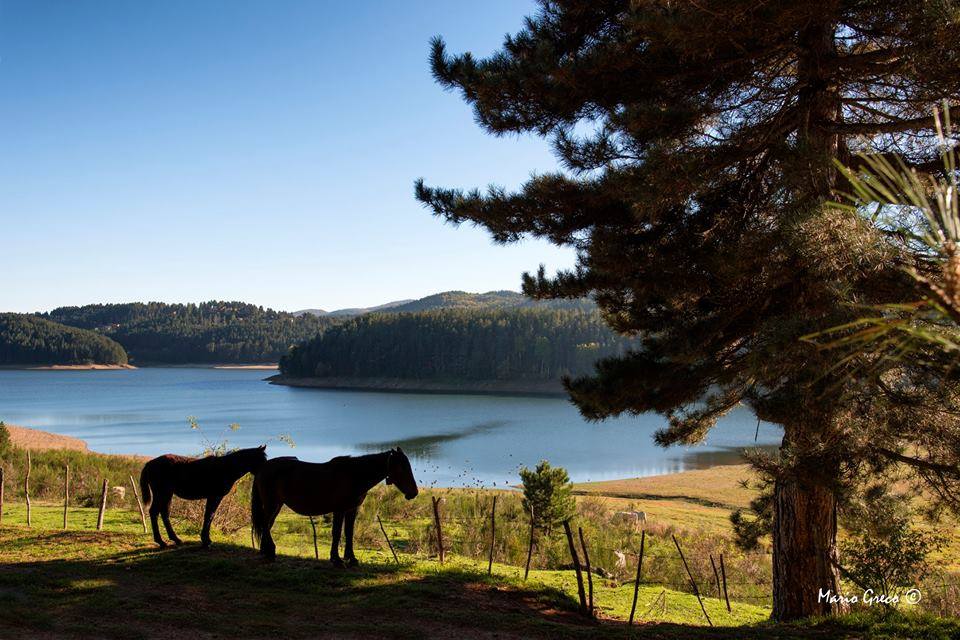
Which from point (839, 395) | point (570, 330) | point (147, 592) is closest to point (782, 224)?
point (839, 395)

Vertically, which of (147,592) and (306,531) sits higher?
(147,592)

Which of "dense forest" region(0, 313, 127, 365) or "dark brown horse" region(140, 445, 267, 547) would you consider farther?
"dense forest" region(0, 313, 127, 365)

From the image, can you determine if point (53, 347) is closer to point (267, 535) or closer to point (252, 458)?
point (252, 458)

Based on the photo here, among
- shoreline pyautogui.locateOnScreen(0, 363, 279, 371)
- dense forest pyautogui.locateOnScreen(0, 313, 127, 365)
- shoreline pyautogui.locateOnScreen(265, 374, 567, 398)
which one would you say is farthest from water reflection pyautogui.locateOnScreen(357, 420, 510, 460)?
dense forest pyautogui.locateOnScreen(0, 313, 127, 365)

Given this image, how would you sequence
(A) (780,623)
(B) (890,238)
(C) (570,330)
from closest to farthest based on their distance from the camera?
1. (B) (890,238)
2. (A) (780,623)
3. (C) (570,330)

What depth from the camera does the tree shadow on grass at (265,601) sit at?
5.30m

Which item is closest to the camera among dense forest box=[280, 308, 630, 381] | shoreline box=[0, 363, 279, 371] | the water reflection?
the water reflection

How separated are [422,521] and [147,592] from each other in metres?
8.03

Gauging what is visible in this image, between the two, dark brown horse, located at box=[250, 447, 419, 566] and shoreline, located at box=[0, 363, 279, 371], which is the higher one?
dark brown horse, located at box=[250, 447, 419, 566]

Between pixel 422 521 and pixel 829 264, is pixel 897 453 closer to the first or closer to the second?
pixel 829 264

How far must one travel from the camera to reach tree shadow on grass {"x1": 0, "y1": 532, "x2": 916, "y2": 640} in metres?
5.30

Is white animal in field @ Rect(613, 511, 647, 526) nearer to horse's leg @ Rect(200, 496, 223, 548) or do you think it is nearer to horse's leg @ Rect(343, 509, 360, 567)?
horse's leg @ Rect(343, 509, 360, 567)

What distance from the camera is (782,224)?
5.37 m

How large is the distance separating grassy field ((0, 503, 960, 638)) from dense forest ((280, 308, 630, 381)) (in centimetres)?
7350
